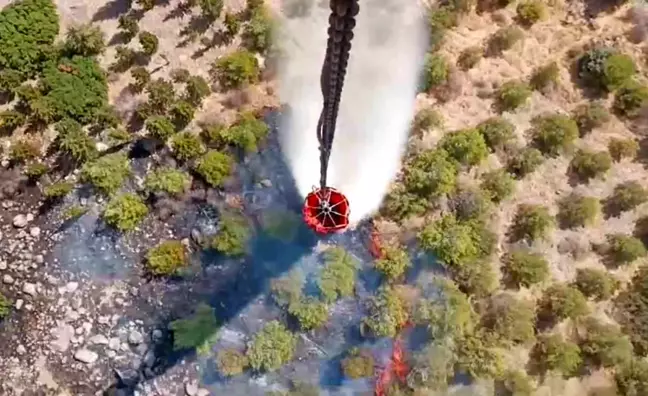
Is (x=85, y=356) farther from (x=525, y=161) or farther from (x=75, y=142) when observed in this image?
(x=525, y=161)

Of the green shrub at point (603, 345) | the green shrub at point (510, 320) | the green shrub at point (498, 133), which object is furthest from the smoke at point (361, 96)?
the green shrub at point (603, 345)

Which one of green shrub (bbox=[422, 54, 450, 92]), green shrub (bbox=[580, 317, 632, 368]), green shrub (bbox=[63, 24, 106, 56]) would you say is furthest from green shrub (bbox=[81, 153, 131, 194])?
green shrub (bbox=[580, 317, 632, 368])

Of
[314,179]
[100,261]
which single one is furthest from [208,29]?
[100,261]

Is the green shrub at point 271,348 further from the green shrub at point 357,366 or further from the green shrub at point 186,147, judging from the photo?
the green shrub at point 186,147

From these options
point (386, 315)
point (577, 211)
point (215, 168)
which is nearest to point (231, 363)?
point (386, 315)

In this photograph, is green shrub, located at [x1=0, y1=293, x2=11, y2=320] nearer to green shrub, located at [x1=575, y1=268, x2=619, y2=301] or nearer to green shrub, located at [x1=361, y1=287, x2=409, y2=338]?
green shrub, located at [x1=361, y1=287, x2=409, y2=338]

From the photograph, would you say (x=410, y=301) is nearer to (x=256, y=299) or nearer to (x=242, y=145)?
(x=256, y=299)
